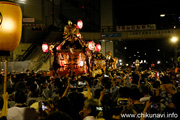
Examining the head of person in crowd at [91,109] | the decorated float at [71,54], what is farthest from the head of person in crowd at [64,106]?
the decorated float at [71,54]

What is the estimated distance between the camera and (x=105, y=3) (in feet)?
109

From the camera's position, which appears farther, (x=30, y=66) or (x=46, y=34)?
(x=46, y=34)

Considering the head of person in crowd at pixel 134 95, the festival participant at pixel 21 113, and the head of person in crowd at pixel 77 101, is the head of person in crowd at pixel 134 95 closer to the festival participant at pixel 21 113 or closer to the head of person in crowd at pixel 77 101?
the head of person in crowd at pixel 77 101

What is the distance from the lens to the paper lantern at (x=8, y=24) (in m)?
3.77

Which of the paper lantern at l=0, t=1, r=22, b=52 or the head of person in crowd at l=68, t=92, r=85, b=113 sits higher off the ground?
the paper lantern at l=0, t=1, r=22, b=52

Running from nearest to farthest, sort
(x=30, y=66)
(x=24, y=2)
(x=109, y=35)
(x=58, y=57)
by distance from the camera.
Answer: (x=58, y=57)
(x=30, y=66)
(x=24, y=2)
(x=109, y=35)

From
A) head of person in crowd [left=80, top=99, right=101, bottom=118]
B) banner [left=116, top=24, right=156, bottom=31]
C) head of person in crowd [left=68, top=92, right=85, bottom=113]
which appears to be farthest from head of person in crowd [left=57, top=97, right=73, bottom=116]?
banner [left=116, top=24, right=156, bottom=31]

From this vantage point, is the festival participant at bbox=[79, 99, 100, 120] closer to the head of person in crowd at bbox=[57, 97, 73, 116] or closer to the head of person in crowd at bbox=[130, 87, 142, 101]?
the head of person in crowd at bbox=[57, 97, 73, 116]

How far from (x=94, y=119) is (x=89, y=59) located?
15.4 metres

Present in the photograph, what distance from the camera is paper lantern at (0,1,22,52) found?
12.4 ft

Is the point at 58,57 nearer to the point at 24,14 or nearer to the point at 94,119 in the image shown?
the point at 24,14

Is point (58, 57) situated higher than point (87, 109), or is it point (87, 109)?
point (58, 57)

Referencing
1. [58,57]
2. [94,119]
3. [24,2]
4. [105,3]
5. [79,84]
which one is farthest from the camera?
[105,3]

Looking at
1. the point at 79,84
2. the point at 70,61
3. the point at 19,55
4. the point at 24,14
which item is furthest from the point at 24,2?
the point at 79,84
